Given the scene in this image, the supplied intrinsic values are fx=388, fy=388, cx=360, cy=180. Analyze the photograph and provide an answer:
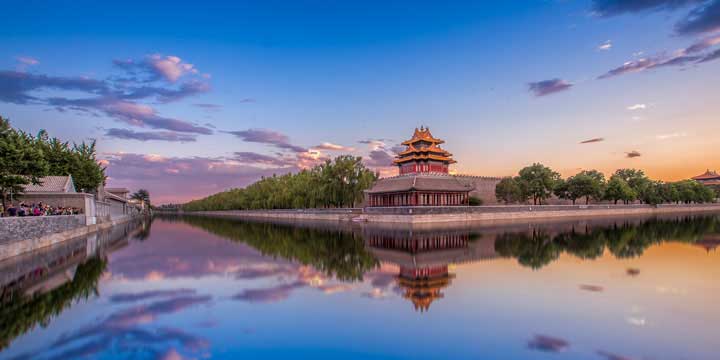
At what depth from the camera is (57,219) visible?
2381cm

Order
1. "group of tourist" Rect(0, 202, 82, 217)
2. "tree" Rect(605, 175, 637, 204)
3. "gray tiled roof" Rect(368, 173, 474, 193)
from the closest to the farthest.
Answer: "group of tourist" Rect(0, 202, 82, 217) → "gray tiled roof" Rect(368, 173, 474, 193) → "tree" Rect(605, 175, 637, 204)

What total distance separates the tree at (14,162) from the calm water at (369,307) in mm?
8582

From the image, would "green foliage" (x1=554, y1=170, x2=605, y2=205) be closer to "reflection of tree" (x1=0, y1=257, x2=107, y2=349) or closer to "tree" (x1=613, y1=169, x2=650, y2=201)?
"tree" (x1=613, y1=169, x2=650, y2=201)

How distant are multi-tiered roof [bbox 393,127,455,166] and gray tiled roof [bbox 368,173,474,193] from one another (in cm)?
279

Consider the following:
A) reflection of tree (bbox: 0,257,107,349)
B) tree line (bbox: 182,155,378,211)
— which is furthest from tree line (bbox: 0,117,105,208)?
tree line (bbox: 182,155,378,211)

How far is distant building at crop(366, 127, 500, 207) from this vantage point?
46.8 meters

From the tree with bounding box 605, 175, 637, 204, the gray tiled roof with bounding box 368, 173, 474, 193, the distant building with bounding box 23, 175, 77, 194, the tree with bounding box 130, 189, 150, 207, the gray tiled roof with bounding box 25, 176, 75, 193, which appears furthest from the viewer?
the tree with bounding box 130, 189, 150, 207

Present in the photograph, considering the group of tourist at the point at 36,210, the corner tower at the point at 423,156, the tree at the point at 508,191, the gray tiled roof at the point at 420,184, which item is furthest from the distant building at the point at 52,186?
the tree at the point at 508,191

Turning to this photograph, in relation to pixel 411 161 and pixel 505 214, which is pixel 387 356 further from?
pixel 411 161

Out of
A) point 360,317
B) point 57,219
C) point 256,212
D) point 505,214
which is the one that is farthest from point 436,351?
point 256,212

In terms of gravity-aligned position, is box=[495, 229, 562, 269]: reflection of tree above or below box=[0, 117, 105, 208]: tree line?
below

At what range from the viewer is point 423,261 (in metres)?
16.3

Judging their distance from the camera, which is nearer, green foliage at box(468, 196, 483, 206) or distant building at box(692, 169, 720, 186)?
green foliage at box(468, 196, 483, 206)

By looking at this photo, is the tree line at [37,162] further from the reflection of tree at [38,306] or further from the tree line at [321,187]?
the tree line at [321,187]
